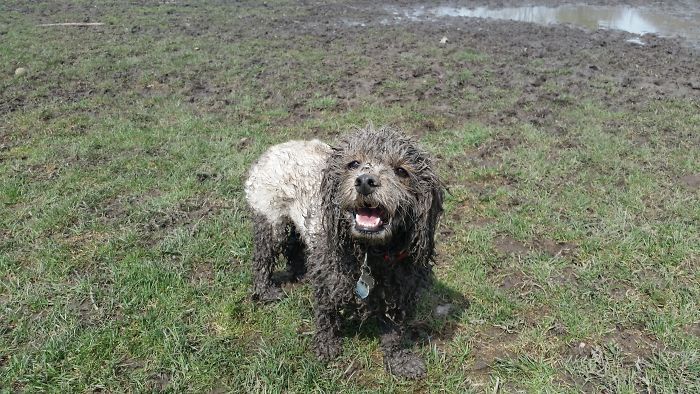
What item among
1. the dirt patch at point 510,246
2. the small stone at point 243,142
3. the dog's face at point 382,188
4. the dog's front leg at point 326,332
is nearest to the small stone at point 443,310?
the dog's front leg at point 326,332

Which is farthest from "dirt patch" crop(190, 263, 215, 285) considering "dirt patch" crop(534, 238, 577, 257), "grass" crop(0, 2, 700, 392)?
"dirt patch" crop(534, 238, 577, 257)

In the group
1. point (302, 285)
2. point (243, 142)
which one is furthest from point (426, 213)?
point (243, 142)

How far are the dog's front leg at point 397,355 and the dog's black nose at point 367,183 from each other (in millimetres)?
1313

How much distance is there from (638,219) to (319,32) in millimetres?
12435

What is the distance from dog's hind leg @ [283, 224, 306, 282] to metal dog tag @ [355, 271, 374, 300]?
4.24 ft

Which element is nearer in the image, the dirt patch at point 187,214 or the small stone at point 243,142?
the dirt patch at point 187,214

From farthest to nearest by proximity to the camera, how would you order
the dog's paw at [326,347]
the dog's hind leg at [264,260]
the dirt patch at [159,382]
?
the dog's hind leg at [264,260] → the dog's paw at [326,347] → the dirt patch at [159,382]

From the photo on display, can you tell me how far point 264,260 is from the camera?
4.59 meters

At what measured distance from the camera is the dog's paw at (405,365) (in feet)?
12.8

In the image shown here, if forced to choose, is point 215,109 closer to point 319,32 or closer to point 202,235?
point 202,235

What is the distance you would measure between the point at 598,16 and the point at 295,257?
20369 mm

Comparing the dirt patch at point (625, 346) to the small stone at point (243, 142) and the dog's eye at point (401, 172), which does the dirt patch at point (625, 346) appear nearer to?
the dog's eye at point (401, 172)

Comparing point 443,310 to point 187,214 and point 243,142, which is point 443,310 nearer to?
point 187,214

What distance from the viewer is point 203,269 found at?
16.9 feet
